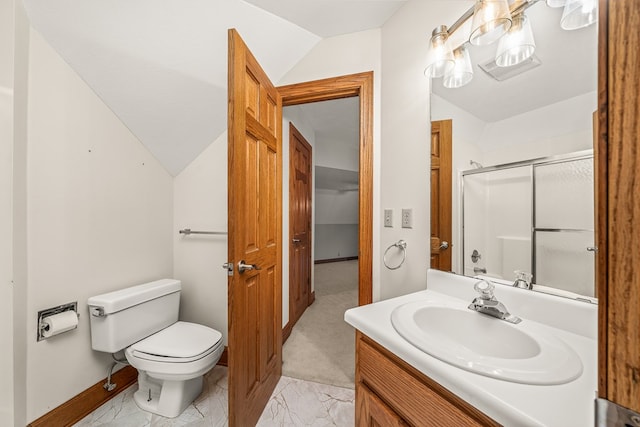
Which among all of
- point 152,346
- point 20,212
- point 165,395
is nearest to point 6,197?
point 20,212

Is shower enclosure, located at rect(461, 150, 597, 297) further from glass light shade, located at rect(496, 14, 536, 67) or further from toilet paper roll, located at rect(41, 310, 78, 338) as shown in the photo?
toilet paper roll, located at rect(41, 310, 78, 338)

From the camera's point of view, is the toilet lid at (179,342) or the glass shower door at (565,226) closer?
the glass shower door at (565,226)

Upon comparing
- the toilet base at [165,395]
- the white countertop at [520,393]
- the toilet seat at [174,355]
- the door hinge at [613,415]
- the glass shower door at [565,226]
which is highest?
the glass shower door at [565,226]

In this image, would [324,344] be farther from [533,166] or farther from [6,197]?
[6,197]

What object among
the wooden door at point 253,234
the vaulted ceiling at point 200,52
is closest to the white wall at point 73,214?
the vaulted ceiling at point 200,52

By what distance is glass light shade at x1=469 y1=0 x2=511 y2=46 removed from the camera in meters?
0.83

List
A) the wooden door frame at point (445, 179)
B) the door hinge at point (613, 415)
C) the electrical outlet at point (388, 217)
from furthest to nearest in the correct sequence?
the electrical outlet at point (388, 217) → the wooden door frame at point (445, 179) → the door hinge at point (613, 415)

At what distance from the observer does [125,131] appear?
1.55 metres

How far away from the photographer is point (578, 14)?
0.74 metres

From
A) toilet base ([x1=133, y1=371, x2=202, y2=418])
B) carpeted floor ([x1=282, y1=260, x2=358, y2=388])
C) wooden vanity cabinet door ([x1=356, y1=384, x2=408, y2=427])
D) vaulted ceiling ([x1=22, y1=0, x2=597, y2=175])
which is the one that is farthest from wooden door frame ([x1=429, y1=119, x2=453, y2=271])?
toilet base ([x1=133, y1=371, x2=202, y2=418])

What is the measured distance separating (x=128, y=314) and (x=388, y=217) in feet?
5.19

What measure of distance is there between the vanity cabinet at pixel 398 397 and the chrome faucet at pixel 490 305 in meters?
0.38

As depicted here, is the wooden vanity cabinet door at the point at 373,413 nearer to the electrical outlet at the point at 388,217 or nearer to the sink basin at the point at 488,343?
the sink basin at the point at 488,343

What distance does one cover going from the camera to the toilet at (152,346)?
4.15ft
